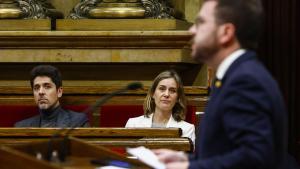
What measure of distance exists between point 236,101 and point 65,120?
3.07 meters

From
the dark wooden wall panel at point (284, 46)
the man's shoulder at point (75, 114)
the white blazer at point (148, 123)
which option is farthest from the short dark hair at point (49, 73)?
the dark wooden wall panel at point (284, 46)

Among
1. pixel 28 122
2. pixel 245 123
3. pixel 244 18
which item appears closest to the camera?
pixel 245 123

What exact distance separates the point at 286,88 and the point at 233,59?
3.66m

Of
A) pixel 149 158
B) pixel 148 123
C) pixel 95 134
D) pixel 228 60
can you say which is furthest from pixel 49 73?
pixel 228 60

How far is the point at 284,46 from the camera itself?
5.68 meters

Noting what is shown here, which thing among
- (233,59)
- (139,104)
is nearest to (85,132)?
(139,104)

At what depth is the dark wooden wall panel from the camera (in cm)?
566

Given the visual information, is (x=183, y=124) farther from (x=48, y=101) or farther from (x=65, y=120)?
(x=48, y=101)

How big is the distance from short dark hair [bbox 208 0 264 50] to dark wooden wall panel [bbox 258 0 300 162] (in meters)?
3.50

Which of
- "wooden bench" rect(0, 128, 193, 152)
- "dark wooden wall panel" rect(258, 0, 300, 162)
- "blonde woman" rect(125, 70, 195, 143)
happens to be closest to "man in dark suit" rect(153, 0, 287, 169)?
"wooden bench" rect(0, 128, 193, 152)

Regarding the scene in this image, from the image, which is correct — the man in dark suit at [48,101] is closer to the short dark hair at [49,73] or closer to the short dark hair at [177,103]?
the short dark hair at [49,73]

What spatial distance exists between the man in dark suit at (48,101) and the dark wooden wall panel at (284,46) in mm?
1547

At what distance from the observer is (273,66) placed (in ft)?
18.8

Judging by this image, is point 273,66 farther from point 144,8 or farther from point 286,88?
point 144,8
